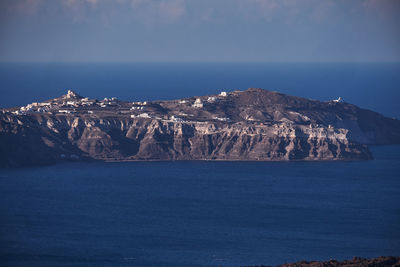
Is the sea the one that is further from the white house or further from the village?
the white house

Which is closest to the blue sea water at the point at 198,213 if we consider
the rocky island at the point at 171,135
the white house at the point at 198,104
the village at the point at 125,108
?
the rocky island at the point at 171,135

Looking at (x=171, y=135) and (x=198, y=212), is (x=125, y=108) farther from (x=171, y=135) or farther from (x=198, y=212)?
(x=198, y=212)

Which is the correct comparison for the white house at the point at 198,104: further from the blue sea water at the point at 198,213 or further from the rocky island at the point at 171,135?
the blue sea water at the point at 198,213

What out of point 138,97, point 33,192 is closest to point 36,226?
point 33,192

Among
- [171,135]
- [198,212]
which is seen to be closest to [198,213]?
[198,212]

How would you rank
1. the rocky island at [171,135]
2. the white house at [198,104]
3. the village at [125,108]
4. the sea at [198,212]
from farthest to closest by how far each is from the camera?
1. the white house at [198,104]
2. the village at [125,108]
3. the rocky island at [171,135]
4. the sea at [198,212]

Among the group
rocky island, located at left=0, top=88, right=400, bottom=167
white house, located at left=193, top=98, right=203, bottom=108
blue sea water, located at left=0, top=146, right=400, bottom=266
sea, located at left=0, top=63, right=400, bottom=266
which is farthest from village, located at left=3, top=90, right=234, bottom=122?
blue sea water, located at left=0, top=146, right=400, bottom=266
